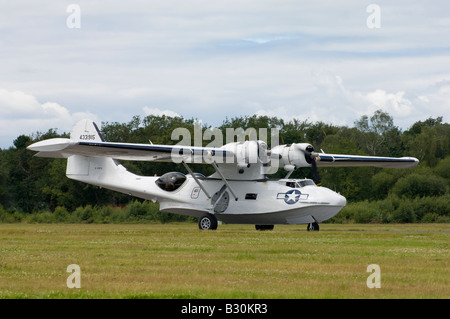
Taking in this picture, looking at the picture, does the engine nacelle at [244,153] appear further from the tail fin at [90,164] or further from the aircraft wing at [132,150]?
the tail fin at [90,164]

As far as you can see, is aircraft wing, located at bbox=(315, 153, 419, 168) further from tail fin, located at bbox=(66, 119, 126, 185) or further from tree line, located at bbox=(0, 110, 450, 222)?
tail fin, located at bbox=(66, 119, 126, 185)

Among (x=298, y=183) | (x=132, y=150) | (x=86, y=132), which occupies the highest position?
(x=86, y=132)

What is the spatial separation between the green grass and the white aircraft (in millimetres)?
5501

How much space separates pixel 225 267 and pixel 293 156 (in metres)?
17.3

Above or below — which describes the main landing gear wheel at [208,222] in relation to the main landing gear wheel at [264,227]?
above

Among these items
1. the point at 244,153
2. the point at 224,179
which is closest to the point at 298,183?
the point at 244,153

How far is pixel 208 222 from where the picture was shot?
33844 mm

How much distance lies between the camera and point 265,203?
32500mm

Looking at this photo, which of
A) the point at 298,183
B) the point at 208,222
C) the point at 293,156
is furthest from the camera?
the point at 208,222

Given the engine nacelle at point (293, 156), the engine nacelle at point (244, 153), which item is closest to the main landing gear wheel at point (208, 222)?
the engine nacelle at point (244, 153)

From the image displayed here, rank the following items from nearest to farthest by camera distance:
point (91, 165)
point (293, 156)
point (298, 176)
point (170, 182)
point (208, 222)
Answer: point (293, 156), point (208, 222), point (170, 182), point (91, 165), point (298, 176)

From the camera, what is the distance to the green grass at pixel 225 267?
13227 millimetres

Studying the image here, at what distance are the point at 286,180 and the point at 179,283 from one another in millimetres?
18739

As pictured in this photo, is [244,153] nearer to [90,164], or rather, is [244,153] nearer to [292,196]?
[292,196]
